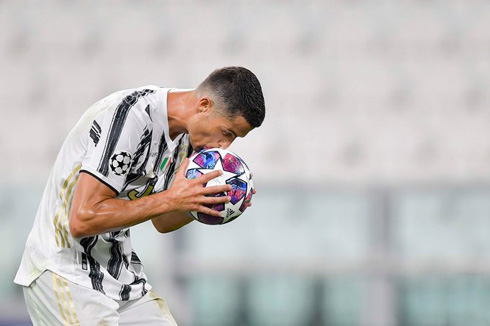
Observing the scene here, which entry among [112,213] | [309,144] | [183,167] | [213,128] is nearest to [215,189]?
[183,167]

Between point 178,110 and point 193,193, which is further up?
point 178,110

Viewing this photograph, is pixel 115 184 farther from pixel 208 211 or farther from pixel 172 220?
pixel 172 220

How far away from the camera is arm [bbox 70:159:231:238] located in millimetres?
2316

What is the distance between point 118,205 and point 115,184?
A: 8 cm

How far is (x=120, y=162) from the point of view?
2.38 meters

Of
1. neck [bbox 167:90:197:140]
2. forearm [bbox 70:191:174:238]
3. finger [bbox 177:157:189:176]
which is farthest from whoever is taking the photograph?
neck [bbox 167:90:197:140]

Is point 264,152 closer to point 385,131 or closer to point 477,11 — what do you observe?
point 385,131

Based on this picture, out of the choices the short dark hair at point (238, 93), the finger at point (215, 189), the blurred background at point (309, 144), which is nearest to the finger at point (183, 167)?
the finger at point (215, 189)

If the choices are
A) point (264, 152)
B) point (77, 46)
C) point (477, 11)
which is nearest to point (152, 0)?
point (77, 46)

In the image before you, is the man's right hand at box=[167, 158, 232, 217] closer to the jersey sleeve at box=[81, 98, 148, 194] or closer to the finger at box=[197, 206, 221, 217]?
the finger at box=[197, 206, 221, 217]

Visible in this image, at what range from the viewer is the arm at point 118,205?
2.32 meters

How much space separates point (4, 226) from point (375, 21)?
339cm

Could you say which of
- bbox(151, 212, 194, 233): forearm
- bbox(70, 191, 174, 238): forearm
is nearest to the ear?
bbox(70, 191, 174, 238): forearm

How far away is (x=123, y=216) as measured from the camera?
233cm
